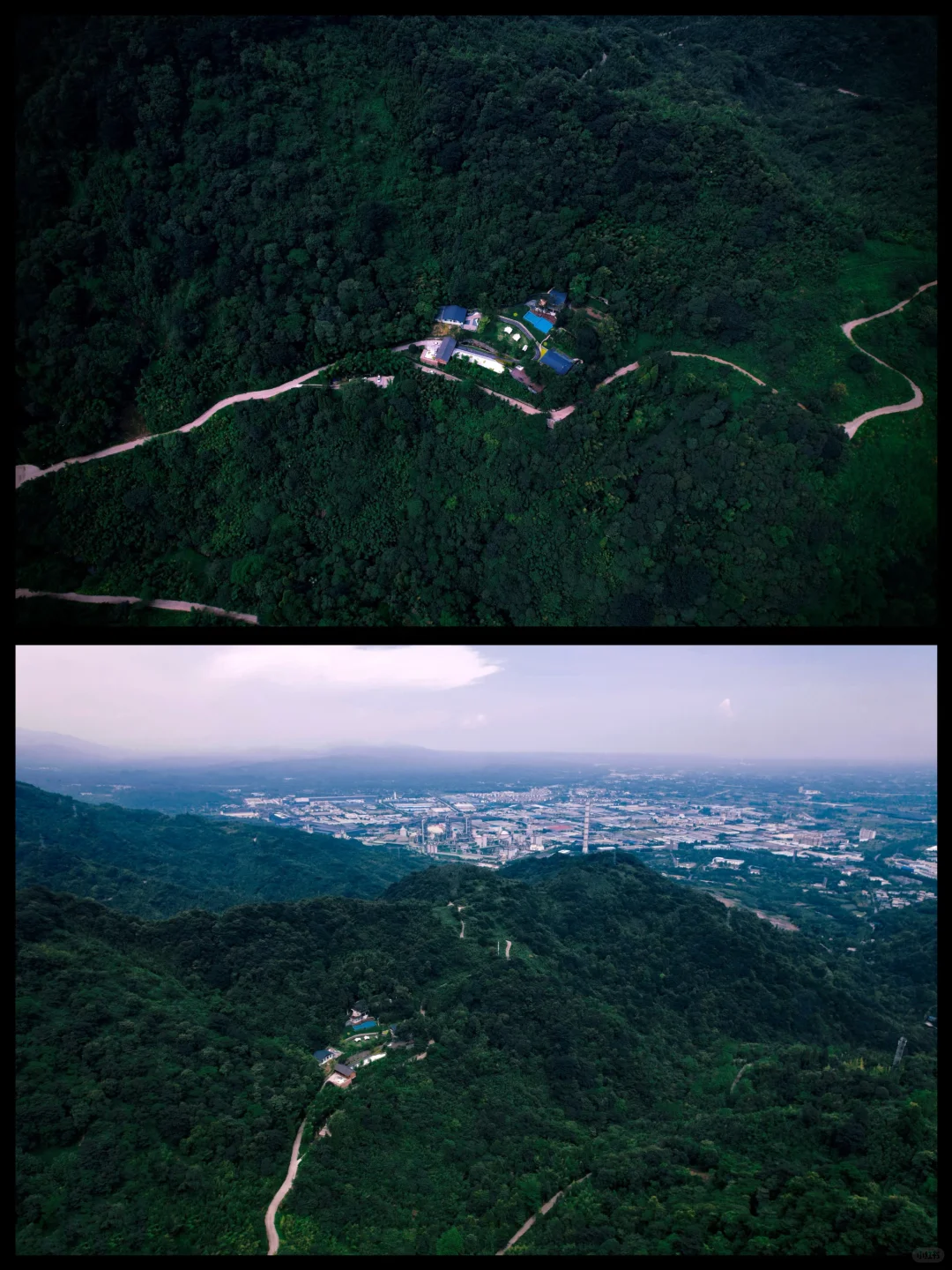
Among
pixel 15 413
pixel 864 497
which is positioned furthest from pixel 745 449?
pixel 15 413

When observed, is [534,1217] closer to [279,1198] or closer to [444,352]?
[279,1198]

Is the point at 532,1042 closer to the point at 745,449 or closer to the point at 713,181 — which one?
the point at 745,449

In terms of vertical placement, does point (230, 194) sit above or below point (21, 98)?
below

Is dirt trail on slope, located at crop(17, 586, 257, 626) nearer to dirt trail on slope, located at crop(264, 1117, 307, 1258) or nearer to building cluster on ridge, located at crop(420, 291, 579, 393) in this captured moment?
building cluster on ridge, located at crop(420, 291, 579, 393)

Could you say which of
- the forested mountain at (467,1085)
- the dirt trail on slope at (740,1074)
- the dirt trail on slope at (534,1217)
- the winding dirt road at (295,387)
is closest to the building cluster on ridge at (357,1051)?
the forested mountain at (467,1085)

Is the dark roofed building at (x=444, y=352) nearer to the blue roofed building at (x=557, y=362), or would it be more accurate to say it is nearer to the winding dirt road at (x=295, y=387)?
the winding dirt road at (x=295, y=387)

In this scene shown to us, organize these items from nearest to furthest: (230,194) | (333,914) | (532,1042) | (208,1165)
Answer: (208,1165) < (532,1042) < (333,914) < (230,194)
